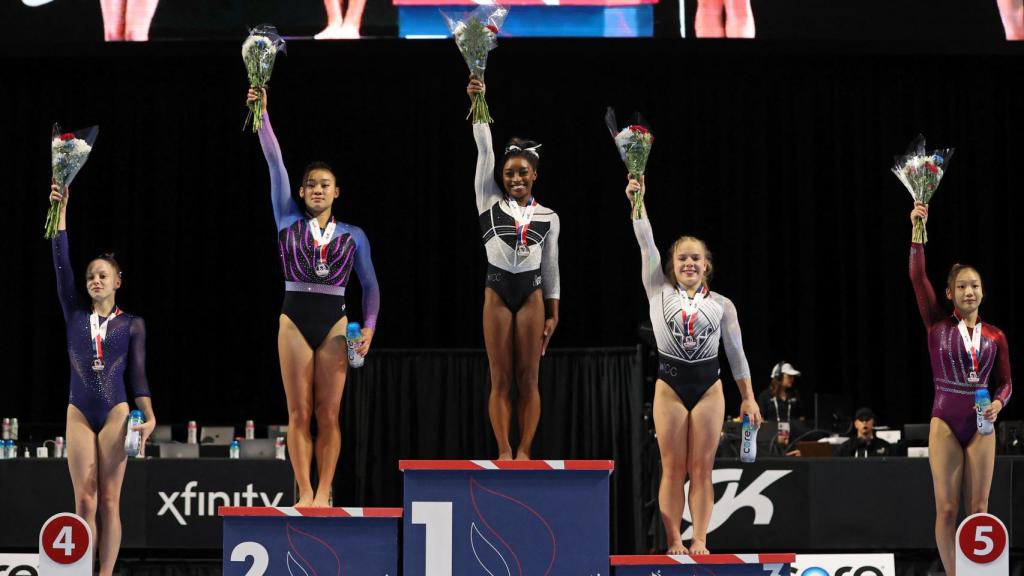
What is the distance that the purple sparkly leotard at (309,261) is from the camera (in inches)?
227

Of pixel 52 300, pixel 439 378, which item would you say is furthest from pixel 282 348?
pixel 52 300

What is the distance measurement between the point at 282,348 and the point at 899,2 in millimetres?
6576

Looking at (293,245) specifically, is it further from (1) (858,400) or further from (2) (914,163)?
(1) (858,400)

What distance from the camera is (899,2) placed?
10148 mm

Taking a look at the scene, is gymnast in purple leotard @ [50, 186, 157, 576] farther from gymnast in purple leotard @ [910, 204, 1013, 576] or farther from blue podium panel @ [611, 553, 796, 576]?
gymnast in purple leotard @ [910, 204, 1013, 576]

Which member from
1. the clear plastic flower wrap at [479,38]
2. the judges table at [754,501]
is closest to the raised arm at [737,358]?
the clear plastic flower wrap at [479,38]

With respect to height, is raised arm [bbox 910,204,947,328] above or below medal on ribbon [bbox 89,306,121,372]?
above

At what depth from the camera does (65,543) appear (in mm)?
5969

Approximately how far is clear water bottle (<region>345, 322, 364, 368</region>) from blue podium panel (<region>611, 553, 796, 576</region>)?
1446 mm

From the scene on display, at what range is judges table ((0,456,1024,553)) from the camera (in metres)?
8.38

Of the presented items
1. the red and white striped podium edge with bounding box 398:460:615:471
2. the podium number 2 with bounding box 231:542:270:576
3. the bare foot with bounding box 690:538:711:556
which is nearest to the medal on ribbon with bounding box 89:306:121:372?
the podium number 2 with bounding box 231:542:270:576

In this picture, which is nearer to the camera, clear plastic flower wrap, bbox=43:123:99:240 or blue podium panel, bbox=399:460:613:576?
blue podium panel, bbox=399:460:613:576

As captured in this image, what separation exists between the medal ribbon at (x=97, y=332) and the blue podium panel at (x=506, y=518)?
201 centimetres

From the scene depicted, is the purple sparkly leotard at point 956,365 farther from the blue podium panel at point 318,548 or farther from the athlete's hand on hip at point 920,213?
the blue podium panel at point 318,548
